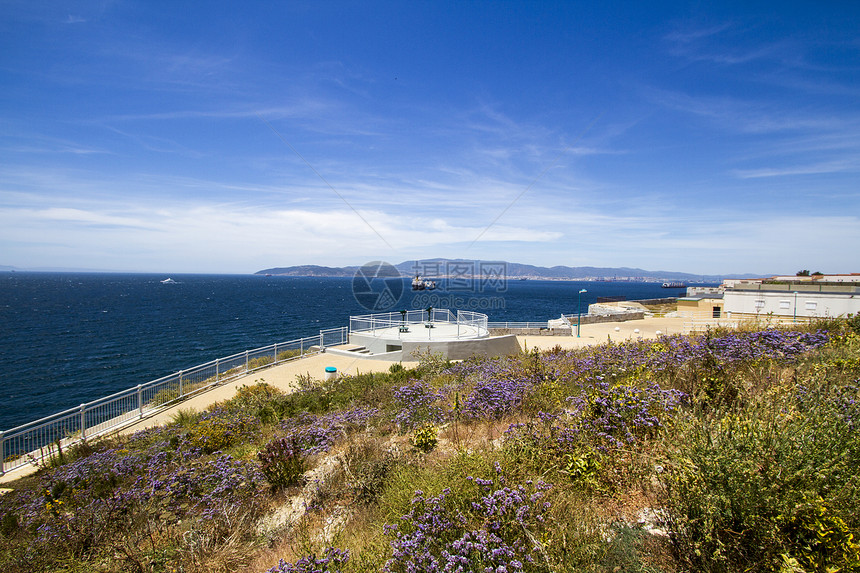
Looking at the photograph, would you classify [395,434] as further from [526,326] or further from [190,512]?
[526,326]

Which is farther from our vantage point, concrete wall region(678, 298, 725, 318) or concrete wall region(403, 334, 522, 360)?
concrete wall region(678, 298, 725, 318)

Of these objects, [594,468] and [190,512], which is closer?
[594,468]

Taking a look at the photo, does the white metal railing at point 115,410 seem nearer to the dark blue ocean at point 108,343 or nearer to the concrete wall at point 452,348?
the concrete wall at point 452,348

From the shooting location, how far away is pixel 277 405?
35.6 ft

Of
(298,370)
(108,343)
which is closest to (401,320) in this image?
(298,370)

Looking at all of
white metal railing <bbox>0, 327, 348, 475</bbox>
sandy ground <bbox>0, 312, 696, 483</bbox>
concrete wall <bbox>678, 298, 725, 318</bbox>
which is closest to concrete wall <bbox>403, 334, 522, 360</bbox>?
sandy ground <bbox>0, 312, 696, 483</bbox>

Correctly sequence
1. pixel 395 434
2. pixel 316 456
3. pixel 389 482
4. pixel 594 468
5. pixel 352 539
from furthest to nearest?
pixel 395 434
pixel 316 456
pixel 389 482
pixel 594 468
pixel 352 539

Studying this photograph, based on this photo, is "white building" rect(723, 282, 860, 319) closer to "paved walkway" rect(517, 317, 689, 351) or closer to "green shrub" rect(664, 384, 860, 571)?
"paved walkway" rect(517, 317, 689, 351)

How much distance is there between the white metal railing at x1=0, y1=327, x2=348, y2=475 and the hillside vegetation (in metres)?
5.47

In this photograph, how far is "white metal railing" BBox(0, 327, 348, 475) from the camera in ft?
34.5

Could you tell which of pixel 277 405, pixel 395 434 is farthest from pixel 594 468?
pixel 277 405

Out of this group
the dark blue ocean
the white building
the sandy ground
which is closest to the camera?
the sandy ground

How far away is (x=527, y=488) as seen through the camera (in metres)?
3.42

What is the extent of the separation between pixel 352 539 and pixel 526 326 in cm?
2808
